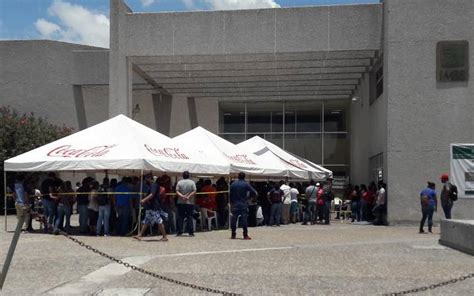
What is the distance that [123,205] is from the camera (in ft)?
55.6

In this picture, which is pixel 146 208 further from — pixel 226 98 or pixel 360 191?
pixel 226 98

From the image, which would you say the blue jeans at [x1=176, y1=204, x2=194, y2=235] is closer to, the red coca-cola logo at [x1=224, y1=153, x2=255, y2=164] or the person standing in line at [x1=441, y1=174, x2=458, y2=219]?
the red coca-cola logo at [x1=224, y1=153, x2=255, y2=164]

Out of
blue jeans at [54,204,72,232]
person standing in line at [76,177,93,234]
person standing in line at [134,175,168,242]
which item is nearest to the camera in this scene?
person standing in line at [134,175,168,242]

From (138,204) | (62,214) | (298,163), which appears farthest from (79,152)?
(298,163)

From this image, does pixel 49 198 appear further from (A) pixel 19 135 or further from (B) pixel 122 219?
(A) pixel 19 135

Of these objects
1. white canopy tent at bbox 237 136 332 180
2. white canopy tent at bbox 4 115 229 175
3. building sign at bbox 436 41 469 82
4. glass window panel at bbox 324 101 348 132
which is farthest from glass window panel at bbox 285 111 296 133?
white canopy tent at bbox 4 115 229 175

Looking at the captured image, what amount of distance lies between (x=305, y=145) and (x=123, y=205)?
2298cm

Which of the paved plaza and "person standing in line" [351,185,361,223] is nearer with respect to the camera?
the paved plaza

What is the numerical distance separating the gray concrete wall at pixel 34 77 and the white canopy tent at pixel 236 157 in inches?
521

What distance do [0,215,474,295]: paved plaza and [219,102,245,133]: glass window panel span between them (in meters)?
22.2

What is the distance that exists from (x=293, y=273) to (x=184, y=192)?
6.51 meters

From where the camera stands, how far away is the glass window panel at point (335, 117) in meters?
38.5

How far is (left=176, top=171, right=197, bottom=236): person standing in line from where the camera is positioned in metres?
16.4

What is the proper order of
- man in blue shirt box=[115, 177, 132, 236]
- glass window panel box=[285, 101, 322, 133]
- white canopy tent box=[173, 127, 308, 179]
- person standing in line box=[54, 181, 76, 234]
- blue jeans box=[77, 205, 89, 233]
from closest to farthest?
1. man in blue shirt box=[115, 177, 132, 236]
2. blue jeans box=[77, 205, 89, 233]
3. person standing in line box=[54, 181, 76, 234]
4. white canopy tent box=[173, 127, 308, 179]
5. glass window panel box=[285, 101, 322, 133]
